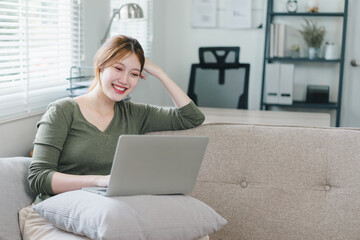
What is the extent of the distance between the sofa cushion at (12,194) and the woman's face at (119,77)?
1.29 feet

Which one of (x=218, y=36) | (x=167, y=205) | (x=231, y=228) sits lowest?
(x=231, y=228)

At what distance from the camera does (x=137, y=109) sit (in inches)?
78.9

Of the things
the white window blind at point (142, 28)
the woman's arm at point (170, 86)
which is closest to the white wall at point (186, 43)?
the white window blind at point (142, 28)

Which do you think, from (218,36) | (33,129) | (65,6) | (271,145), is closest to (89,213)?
(271,145)

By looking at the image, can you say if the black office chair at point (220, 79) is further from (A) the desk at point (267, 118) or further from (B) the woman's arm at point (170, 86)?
(B) the woman's arm at point (170, 86)

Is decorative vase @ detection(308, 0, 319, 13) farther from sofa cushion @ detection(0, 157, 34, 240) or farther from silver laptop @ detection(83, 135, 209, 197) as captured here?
sofa cushion @ detection(0, 157, 34, 240)

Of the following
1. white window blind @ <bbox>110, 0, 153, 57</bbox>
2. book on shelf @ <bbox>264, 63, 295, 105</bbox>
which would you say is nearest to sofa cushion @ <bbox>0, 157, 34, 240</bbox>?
white window blind @ <bbox>110, 0, 153, 57</bbox>

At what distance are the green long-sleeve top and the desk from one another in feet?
2.07

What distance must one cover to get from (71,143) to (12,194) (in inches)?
10.6

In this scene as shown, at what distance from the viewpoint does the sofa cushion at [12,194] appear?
158 cm

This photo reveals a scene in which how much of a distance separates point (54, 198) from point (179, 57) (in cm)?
374

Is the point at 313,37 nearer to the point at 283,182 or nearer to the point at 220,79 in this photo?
the point at 220,79

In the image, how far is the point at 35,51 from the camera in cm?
245

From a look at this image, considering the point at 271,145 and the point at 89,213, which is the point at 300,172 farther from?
the point at 89,213
